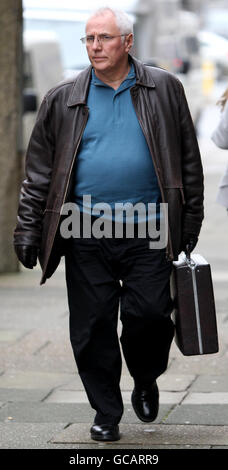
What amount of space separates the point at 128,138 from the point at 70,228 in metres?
0.45

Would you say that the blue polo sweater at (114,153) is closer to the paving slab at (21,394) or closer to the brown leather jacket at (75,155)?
the brown leather jacket at (75,155)

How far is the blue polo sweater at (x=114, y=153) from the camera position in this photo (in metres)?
5.03

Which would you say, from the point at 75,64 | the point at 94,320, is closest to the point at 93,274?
the point at 94,320

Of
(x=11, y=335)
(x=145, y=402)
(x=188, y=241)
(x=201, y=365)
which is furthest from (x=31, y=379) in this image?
(x=188, y=241)

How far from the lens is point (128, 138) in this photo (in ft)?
16.5

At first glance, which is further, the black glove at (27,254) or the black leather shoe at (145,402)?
the black leather shoe at (145,402)

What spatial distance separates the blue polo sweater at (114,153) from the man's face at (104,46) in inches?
4.3

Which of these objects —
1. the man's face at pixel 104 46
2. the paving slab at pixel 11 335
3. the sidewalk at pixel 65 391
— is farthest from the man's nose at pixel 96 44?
the paving slab at pixel 11 335

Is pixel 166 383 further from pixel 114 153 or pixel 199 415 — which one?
pixel 114 153

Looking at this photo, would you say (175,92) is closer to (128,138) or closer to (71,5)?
(128,138)

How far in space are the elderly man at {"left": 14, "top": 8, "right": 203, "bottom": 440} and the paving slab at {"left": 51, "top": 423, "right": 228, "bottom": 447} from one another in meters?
0.09

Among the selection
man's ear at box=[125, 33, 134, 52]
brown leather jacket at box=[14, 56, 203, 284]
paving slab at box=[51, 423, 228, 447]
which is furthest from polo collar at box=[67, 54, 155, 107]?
paving slab at box=[51, 423, 228, 447]
